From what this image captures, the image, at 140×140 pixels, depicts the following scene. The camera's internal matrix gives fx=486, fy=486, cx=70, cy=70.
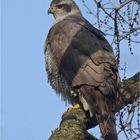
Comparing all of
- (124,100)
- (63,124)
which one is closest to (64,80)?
(124,100)

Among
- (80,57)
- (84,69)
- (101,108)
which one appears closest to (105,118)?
(101,108)

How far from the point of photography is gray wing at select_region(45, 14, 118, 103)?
5.24m

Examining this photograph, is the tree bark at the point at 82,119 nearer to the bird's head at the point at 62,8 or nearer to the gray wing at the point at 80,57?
the gray wing at the point at 80,57

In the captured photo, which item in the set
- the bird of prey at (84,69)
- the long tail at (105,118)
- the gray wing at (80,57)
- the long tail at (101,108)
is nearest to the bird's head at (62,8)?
the bird of prey at (84,69)

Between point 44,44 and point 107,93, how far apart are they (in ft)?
5.23

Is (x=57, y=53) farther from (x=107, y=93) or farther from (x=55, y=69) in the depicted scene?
(x=107, y=93)

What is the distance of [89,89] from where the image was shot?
5219 millimetres

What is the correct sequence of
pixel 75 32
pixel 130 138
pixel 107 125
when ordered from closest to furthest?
pixel 130 138
pixel 107 125
pixel 75 32

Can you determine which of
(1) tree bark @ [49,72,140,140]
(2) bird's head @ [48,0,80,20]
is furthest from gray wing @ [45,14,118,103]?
(2) bird's head @ [48,0,80,20]

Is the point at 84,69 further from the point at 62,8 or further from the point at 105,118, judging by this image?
the point at 62,8

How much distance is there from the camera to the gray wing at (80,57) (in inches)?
206

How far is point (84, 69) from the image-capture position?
Answer: 5.45 meters

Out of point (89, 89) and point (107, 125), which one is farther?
point (89, 89)

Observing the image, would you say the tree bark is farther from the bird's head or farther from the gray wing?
the bird's head
